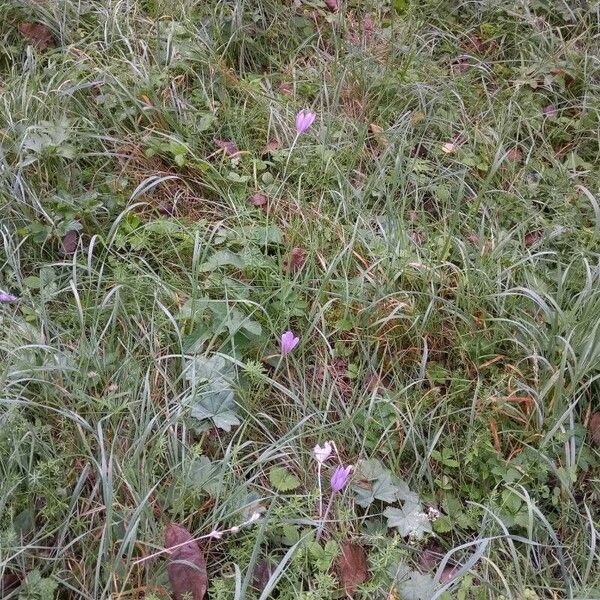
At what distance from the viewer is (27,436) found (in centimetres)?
183

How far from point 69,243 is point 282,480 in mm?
1158

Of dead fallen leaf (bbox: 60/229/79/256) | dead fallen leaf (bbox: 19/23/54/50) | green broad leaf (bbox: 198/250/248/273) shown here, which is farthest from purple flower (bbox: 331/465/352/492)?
dead fallen leaf (bbox: 19/23/54/50)

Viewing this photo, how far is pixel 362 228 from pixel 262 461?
39.3 inches

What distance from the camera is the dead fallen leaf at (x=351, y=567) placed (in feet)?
5.88

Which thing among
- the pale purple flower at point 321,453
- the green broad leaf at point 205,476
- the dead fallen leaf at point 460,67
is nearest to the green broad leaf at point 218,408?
the green broad leaf at point 205,476

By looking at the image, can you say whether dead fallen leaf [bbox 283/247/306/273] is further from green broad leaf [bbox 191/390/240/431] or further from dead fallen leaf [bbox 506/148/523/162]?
dead fallen leaf [bbox 506/148/523/162]

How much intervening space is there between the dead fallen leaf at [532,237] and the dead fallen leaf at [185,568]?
165cm

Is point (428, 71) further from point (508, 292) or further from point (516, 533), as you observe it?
point (516, 533)

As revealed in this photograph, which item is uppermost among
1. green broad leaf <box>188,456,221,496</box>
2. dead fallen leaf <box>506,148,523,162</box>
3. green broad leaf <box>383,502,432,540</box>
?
dead fallen leaf <box>506,148,523,162</box>

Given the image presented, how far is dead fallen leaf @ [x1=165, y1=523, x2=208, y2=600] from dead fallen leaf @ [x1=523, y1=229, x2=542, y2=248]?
65.1 inches

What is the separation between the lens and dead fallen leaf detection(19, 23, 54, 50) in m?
3.17

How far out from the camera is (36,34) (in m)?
3.19

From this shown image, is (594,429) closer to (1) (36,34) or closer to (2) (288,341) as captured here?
(2) (288,341)

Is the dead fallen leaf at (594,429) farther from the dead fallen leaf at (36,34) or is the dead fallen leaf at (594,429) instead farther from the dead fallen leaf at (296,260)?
the dead fallen leaf at (36,34)
